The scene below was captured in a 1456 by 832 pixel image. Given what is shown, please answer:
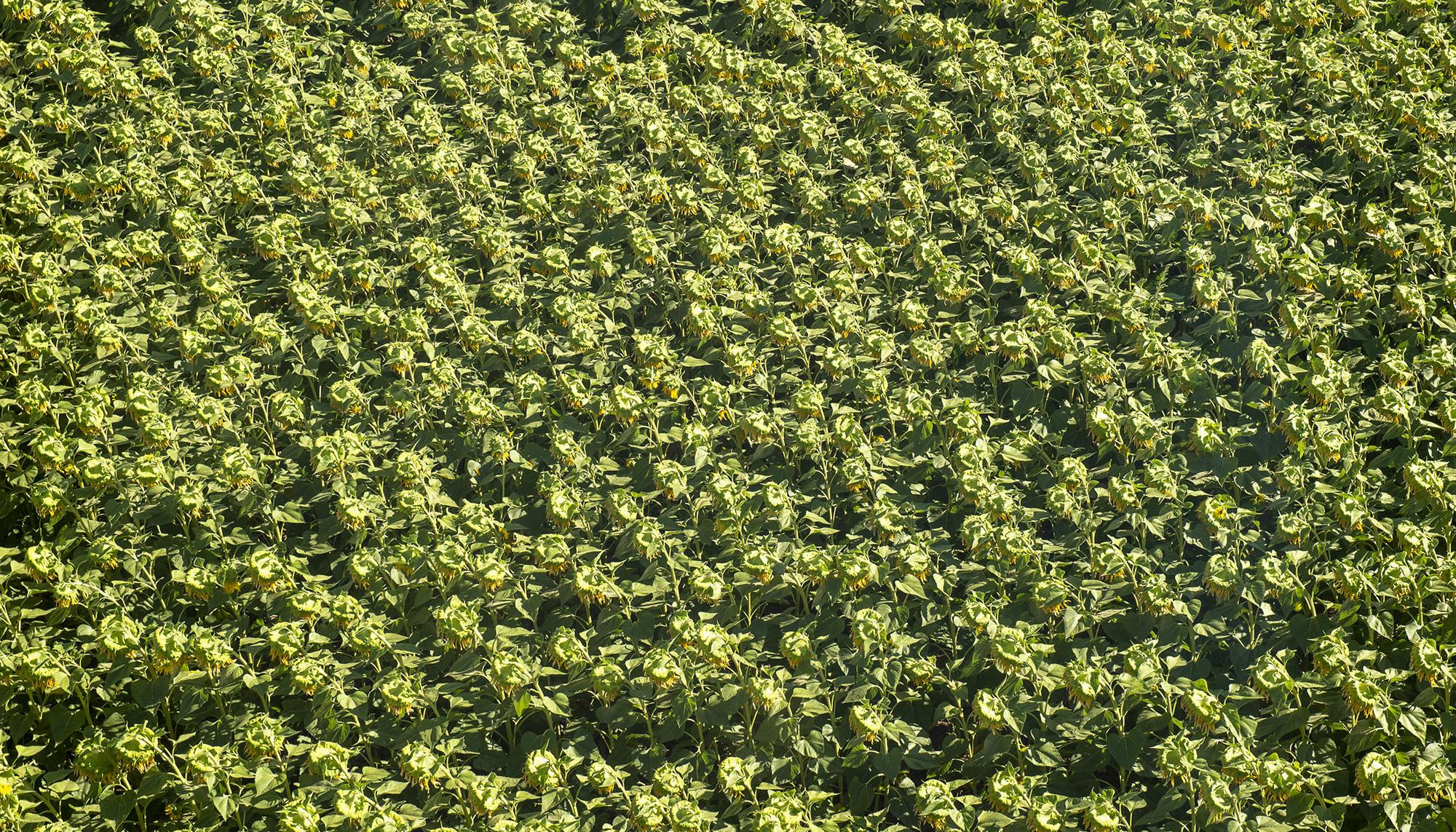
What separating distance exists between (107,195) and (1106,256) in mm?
4307

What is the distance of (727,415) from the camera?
4992 mm

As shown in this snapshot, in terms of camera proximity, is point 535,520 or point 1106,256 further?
point 1106,256

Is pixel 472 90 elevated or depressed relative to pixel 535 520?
elevated

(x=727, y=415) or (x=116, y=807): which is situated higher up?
(x=727, y=415)

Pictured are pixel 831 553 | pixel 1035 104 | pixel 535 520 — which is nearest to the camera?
pixel 831 553

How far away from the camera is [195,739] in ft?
14.1

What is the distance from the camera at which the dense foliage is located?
161 inches

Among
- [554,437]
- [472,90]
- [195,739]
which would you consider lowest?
[195,739]

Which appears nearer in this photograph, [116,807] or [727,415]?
[116,807]

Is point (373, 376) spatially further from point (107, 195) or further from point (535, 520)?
point (107, 195)

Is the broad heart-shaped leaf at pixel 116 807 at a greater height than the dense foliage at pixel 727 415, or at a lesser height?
lesser

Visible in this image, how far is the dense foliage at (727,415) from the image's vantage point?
→ 4102 mm

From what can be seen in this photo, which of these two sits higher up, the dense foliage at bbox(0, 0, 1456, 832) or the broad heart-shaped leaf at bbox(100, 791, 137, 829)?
the dense foliage at bbox(0, 0, 1456, 832)

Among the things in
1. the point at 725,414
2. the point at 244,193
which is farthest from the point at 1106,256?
the point at 244,193
